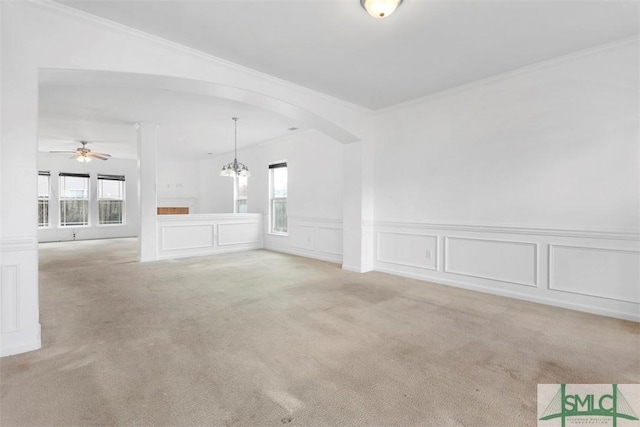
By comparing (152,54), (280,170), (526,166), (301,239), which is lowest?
(301,239)

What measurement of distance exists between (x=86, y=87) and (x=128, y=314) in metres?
3.27

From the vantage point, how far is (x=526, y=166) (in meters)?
3.67

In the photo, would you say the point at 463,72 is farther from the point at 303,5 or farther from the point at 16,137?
the point at 16,137

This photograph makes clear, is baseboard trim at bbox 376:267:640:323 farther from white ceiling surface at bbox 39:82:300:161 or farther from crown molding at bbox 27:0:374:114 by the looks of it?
white ceiling surface at bbox 39:82:300:161

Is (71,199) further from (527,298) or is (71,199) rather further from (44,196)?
(527,298)

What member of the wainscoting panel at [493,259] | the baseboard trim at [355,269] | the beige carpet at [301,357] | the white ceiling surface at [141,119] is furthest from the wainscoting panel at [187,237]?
the wainscoting panel at [493,259]

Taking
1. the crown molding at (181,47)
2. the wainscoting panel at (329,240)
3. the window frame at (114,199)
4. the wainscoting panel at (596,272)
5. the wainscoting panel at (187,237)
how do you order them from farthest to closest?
the window frame at (114,199) → the wainscoting panel at (187,237) → the wainscoting panel at (329,240) → the wainscoting panel at (596,272) → the crown molding at (181,47)

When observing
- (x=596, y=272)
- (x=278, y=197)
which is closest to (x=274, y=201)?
(x=278, y=197)

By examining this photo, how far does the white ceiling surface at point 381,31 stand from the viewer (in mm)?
2520

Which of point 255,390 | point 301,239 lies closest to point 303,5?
point 255,390

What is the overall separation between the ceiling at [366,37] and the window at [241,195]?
433 centimetres

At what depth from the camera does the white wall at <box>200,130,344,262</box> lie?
6176 millimetres

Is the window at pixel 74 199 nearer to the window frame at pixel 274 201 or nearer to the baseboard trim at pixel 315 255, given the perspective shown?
the window frame at pixel 274 201

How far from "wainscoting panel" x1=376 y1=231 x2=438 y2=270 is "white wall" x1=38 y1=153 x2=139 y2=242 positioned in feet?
26.0
